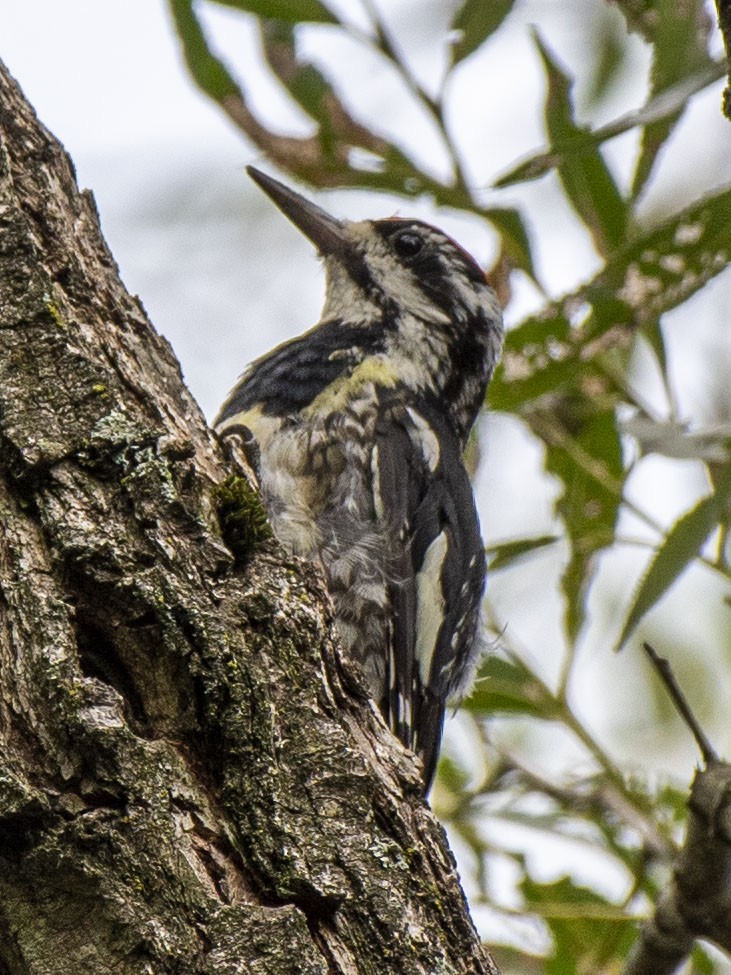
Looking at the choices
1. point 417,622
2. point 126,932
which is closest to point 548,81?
point 417,622

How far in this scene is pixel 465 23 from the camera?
11.1ft

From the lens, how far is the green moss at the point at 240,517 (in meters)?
1.96

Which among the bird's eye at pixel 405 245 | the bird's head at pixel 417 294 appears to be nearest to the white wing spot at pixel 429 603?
the bird's head at pixel 417 294

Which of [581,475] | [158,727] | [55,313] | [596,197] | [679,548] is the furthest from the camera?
[581,475]

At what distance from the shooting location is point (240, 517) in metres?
2.00

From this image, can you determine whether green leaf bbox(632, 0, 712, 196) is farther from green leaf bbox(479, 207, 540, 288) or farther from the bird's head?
the bird's head

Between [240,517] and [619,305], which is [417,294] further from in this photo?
[240,517]

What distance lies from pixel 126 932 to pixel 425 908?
1.33ft

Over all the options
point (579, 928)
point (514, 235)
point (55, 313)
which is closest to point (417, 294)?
point (514, 235)

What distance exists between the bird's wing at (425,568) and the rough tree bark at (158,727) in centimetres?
155

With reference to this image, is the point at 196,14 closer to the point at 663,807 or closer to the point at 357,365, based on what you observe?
the point at 357,365

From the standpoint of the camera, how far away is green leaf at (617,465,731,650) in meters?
3.15

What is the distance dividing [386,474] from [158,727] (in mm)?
1877

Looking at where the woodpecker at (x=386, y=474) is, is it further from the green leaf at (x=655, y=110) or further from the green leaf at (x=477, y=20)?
the green leaf at (x=655, y=110)
